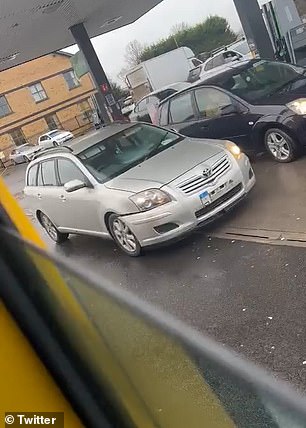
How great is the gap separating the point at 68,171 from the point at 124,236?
1.50 metres

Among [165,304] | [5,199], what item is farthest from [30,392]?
[165,304]

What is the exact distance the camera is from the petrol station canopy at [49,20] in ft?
33.8

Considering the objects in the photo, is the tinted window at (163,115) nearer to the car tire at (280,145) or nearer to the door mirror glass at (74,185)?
the car tire at (280,145)

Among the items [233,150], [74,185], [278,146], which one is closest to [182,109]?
[278,146]

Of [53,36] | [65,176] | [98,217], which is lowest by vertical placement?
[98,217]

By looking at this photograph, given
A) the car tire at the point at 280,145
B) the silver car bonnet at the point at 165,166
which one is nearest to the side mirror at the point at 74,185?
the silver car bonnet at the point at 165,166

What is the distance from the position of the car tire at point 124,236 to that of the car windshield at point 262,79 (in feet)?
11.1

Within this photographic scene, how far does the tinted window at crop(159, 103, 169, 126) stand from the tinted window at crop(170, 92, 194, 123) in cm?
15

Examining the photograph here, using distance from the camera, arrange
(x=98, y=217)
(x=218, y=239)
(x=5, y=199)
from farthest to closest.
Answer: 1. (x=98, y=217)
2. (x=218, y=239)
3. (x=5, y=199)

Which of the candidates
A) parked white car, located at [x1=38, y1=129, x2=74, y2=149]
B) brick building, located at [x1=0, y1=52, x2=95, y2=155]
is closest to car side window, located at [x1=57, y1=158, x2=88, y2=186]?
parked white car, located at [x1=38, y1=129, x2=74, y2=149]

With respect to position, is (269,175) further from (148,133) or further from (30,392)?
(30,392)

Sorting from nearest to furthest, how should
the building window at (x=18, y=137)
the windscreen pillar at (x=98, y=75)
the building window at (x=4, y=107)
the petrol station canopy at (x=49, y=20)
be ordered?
the petrol station canopy at (x=49, y=20) → the windscreen pillar at (x=98, y=75) → the building window at (x=4, y=107) → the building window at (x=18, y=137)

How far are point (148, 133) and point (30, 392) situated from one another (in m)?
6.71

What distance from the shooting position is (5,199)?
1136mm
